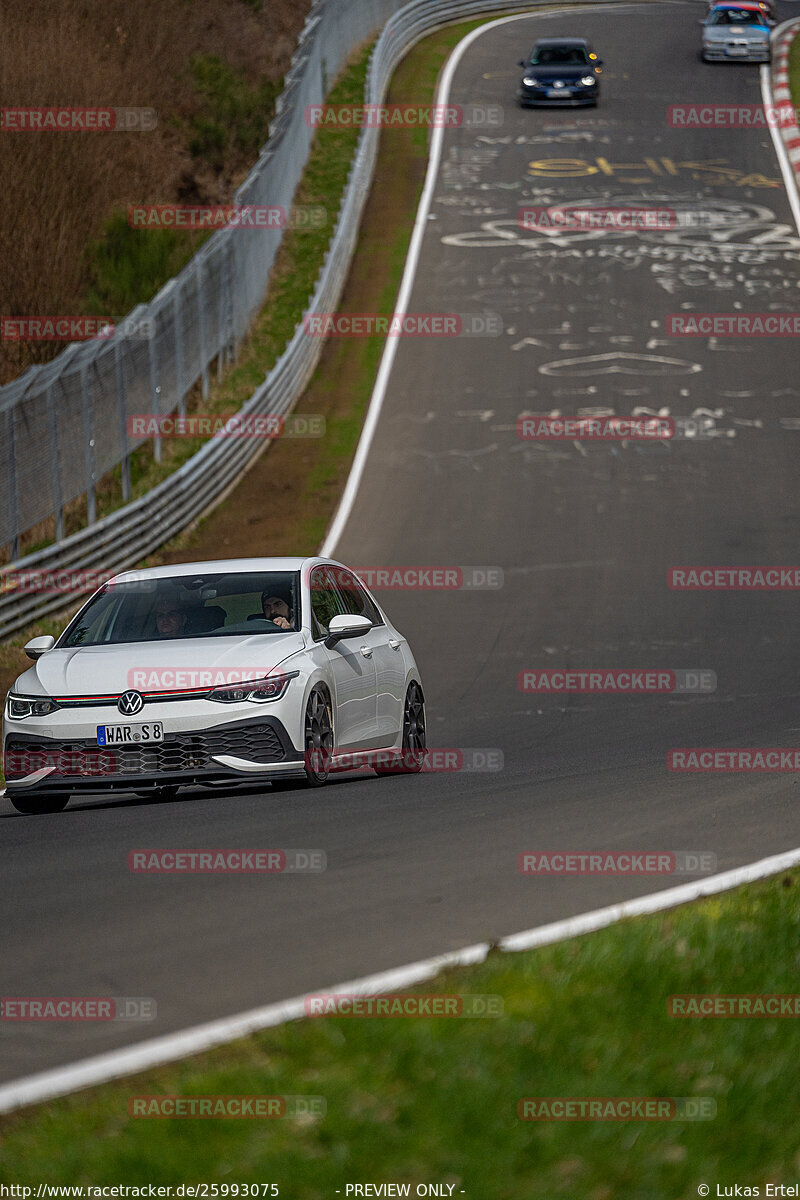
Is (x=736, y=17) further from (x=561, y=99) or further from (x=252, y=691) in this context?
(x=252, y=691)

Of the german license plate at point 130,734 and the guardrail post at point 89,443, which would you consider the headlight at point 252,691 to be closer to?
the german license plate at point 130,734

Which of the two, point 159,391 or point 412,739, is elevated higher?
point 159,391

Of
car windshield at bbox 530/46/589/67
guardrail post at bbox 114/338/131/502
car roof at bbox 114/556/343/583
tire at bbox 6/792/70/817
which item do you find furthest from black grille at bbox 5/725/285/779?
car windshield at bbox 530/46/589/67

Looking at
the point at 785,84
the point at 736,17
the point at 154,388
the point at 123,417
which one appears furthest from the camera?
the point at 736,17

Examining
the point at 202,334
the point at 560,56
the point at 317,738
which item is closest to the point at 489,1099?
the point at 317,738

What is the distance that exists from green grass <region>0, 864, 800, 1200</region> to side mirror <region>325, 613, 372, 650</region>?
5135 millimetres

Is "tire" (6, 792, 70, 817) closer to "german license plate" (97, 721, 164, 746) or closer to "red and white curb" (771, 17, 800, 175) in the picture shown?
"german license plate" (97, 721, 164, 746)

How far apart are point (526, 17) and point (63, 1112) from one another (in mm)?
61303

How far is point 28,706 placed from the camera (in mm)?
9727

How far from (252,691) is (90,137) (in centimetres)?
2703

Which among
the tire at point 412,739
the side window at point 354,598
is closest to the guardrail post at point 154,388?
the side window at point 354,598

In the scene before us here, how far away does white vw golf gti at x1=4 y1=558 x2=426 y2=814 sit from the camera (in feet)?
31.0

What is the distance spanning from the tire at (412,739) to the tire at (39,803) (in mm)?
2534

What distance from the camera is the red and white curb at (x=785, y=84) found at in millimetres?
44438
